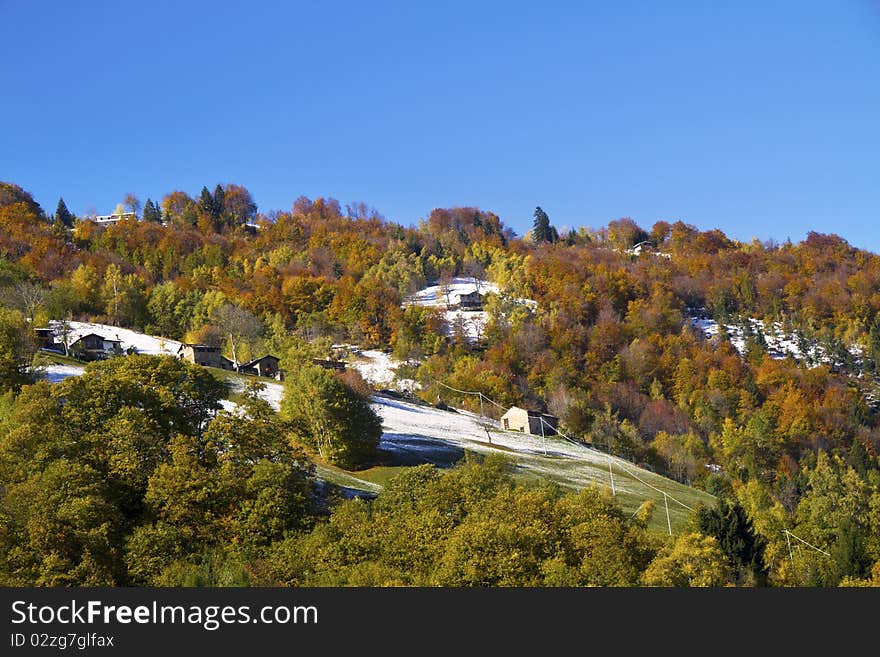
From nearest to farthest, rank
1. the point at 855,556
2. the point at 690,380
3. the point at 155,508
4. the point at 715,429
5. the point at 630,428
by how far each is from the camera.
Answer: the point at 155,508, the point at 855,556, the point at 630,428, the point at 715,429, the point at 690,380

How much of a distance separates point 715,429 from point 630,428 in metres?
24.3

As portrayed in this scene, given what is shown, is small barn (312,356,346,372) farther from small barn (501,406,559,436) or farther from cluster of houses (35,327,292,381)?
small barn (501,406,559,436)

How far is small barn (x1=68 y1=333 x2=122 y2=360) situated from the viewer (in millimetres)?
111125

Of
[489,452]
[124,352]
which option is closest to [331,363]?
[124,352]

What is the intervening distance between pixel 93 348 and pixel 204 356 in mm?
13357

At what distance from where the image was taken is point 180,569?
1655 inches

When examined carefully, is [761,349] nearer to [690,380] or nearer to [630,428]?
[690,380]

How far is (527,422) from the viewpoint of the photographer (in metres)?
109

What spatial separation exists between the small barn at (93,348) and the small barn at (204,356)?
8011 millimetres

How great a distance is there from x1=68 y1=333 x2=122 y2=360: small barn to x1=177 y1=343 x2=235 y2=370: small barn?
8.01m

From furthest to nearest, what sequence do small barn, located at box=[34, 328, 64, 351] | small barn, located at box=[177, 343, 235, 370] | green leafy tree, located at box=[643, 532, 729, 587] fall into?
small barn, located at box=[177, 343, 235, 370], small barn, located at box=[34, 328, 64, 351], green leafy tree, located at box=[643, 532, 729, 587]

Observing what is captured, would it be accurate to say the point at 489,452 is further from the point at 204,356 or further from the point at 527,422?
the point at 204,356

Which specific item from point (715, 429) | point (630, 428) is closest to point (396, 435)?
point (630, 428)

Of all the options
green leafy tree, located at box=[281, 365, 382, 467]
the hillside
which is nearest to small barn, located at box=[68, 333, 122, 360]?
the hillside
